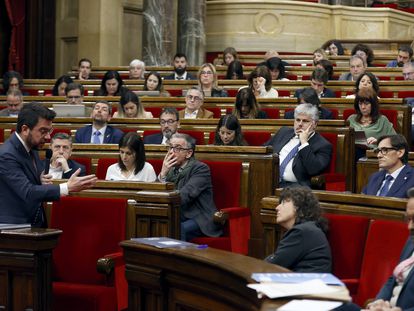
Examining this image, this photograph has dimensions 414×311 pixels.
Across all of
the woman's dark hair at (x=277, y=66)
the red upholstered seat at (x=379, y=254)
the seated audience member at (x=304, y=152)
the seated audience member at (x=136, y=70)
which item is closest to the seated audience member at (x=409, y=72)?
the woman's dark hair at (x=277, y=66)

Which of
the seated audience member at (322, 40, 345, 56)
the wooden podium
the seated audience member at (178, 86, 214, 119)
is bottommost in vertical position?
the wooden podium

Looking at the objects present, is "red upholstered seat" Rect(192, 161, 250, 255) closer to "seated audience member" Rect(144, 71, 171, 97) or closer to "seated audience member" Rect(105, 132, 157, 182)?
"seated audience member" Rect(105, 132, 157, 182)

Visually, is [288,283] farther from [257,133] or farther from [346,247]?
[257,133]

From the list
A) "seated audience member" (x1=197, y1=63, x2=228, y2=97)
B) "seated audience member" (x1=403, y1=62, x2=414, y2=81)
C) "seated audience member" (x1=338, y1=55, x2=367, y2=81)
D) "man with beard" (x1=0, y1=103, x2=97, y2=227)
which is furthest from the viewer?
"seated audience member" (x1=338, y1=55, x2=367, y2=81)

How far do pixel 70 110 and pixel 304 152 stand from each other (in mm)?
2408

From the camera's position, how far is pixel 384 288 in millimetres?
3900

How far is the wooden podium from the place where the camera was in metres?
→ 4.39

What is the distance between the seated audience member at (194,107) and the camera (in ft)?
26.5

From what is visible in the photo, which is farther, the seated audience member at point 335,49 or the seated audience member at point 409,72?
the seated audience member at point 335,49

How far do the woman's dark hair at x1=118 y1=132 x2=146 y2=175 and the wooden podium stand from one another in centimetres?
169

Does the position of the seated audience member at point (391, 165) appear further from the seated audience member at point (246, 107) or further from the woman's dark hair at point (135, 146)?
the seated audience member at point (246, 107)

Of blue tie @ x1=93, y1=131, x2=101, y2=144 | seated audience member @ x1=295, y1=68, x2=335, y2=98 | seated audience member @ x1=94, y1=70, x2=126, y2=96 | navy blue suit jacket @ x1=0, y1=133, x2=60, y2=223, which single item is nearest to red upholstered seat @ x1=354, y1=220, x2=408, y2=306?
navy blue suit jacket @ x1=0, y1=133, x2=60, y2=223

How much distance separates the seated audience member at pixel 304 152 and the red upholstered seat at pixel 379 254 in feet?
6.92

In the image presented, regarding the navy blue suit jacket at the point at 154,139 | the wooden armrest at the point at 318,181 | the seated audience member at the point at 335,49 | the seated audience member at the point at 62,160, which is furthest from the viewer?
the seated audience member at the point at 335,49
